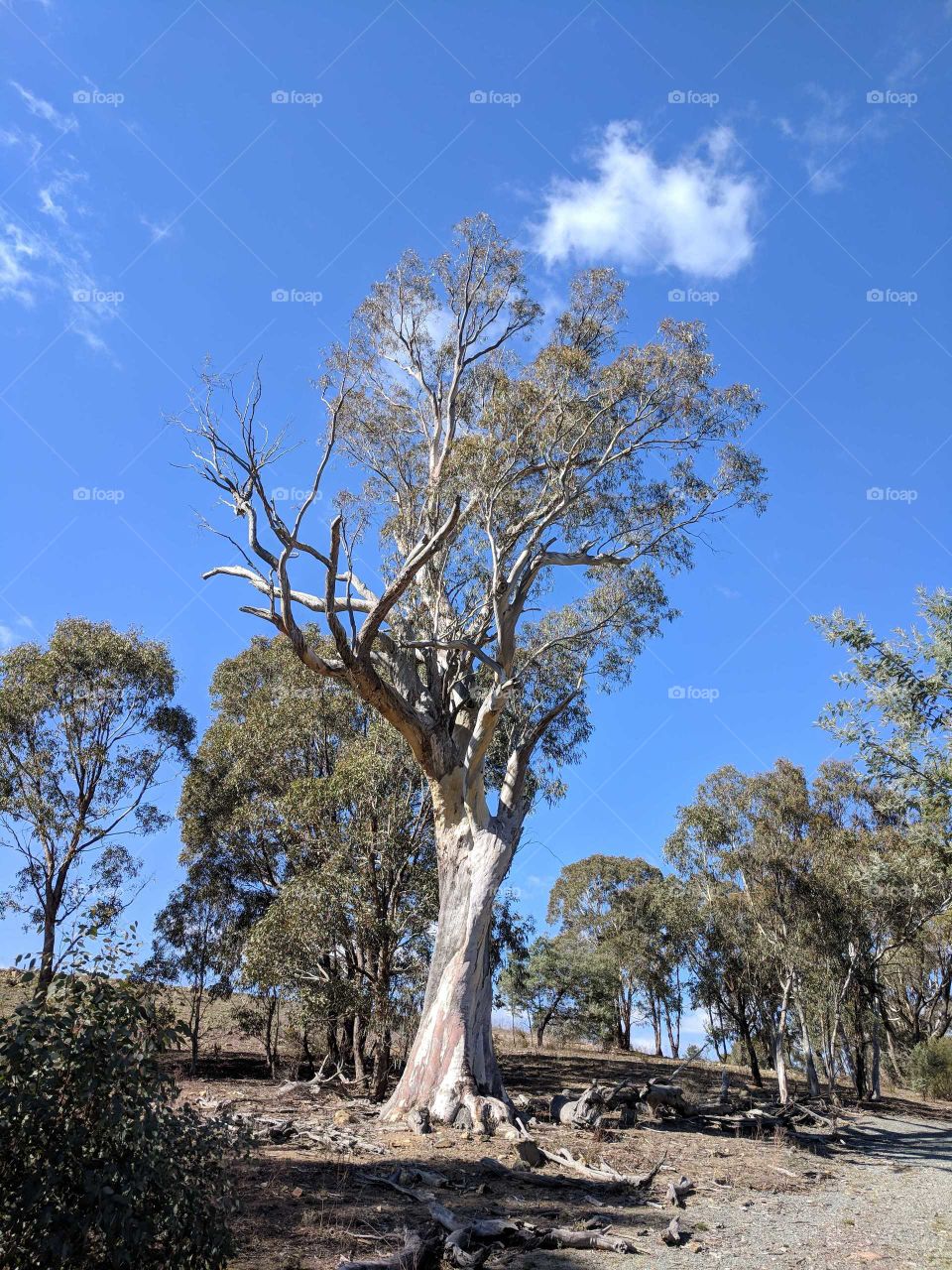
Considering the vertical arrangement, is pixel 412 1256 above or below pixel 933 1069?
above

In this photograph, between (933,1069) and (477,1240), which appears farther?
(933,1069)

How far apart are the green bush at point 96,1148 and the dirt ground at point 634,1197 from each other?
1921mm

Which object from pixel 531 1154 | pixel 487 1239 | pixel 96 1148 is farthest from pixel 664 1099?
pixel 96 1148

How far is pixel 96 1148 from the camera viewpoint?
3.46 metres

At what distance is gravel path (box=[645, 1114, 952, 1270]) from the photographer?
6.00 metres

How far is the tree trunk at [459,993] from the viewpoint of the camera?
11.1 meters

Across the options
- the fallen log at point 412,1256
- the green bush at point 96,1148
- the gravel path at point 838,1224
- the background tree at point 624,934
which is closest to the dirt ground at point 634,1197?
the gravel path at point 838,1224

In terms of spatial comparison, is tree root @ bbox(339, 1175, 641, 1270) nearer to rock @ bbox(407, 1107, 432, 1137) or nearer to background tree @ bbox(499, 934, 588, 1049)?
rock @ bbox(407, 1107, 432, 1137)

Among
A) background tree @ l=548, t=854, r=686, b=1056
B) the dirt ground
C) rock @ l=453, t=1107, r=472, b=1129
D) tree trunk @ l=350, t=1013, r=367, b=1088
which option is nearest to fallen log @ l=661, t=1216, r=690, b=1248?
the dirt ground

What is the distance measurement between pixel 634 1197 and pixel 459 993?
4.37m

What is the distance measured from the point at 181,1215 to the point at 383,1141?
6885 millimetres

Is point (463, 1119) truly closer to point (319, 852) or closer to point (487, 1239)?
point (487, 1239)

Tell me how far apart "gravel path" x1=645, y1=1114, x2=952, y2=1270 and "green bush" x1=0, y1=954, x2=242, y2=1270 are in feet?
11.9

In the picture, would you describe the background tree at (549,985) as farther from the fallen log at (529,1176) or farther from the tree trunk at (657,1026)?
the fallen log at (529,1176)
